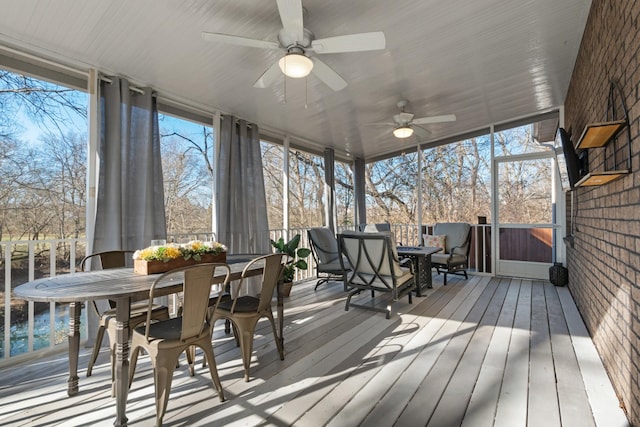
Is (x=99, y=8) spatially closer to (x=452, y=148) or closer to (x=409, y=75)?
(x=409, y=75)

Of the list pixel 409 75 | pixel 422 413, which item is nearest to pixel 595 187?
pixel 409 75

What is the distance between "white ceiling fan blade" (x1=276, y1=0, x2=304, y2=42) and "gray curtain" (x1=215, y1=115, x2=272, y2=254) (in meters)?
2.23

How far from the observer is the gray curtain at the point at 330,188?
6293 mm

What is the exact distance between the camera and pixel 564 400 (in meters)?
1.90

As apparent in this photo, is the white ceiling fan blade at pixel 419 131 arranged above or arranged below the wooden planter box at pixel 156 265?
above

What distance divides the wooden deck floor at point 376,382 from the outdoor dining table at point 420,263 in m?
1.05

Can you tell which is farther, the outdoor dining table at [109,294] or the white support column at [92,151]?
the white support column at [92,151]

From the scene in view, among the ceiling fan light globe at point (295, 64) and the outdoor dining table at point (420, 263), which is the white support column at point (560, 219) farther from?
the ceiling fan light globe at point (295, 64)

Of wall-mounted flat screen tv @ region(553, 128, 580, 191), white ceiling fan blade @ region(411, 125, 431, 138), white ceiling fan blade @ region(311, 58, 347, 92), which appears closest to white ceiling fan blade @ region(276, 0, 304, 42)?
white ceiling fan blade @ region(311, 58, 347, 92)

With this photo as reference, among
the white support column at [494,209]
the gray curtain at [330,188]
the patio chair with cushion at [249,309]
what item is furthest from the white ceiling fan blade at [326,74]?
the white support column at [494,209]

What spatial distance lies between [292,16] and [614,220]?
2.59 meters

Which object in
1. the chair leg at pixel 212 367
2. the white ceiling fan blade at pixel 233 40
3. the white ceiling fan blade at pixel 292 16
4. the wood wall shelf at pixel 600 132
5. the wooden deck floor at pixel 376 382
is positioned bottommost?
the wooden deck floor at pixel 376 382

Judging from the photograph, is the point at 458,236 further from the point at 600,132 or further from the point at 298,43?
the point at 298,43

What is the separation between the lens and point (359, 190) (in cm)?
717
